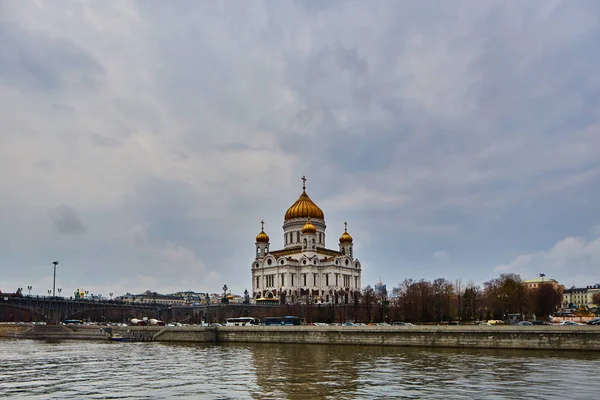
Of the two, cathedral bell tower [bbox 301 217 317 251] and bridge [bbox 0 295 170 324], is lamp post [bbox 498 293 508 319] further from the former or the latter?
bridge [bbox 0 295 170 324]

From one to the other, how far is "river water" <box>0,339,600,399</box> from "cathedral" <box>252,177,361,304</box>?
67724 mm

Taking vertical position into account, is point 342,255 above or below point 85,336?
above

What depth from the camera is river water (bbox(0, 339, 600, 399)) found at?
102ft

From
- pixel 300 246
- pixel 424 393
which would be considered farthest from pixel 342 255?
pixel 424 393

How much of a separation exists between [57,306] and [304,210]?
171 feet

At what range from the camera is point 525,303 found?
322ft

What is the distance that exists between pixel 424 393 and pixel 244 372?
47.2ft

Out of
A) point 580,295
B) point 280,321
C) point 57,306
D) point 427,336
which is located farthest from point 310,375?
point 580,295

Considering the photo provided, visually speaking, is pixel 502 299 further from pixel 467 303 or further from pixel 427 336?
pixel 427 336

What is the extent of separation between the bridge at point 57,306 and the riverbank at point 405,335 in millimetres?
29761

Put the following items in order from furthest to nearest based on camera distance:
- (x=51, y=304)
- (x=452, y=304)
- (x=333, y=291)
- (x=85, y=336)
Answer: (x=333, y=291), (x=51, y=304), (x=452, y=304), (x=85, y=336)

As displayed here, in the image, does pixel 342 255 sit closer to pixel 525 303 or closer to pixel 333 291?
pixel 333 291

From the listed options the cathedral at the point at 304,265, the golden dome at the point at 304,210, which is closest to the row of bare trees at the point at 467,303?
the cathedral at the point at 304,265

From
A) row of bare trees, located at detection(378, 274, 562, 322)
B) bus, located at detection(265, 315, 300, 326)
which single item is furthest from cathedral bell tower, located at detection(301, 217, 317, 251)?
bus, located at detection(265, 315, 300, 326)
